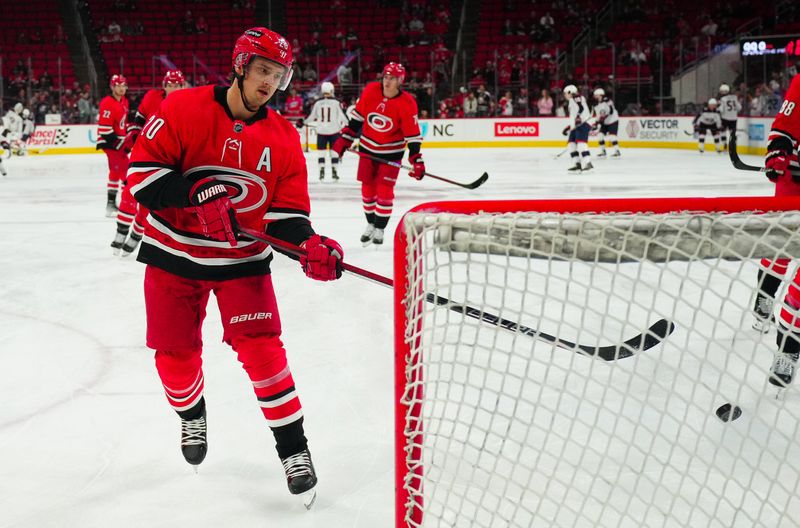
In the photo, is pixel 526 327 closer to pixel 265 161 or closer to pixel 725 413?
pixel 265 161

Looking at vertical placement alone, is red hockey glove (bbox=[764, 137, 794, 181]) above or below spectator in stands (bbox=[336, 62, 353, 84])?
below

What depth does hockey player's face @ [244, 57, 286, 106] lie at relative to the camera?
2.06 m

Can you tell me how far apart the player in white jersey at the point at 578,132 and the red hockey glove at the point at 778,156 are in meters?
7.91

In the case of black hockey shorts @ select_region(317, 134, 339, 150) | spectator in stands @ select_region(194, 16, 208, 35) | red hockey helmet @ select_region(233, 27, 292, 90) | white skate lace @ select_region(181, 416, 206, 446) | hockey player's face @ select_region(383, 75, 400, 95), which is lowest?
white skate lace @ select_region(181, 416, 206, 446)

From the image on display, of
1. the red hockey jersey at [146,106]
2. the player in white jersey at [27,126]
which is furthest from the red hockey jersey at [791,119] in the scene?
the player in white jersey at [27,126]

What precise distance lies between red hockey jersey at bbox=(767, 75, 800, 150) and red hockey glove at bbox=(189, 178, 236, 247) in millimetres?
2116

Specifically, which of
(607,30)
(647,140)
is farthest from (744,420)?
(607,30)

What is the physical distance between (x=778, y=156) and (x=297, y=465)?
2082 mm

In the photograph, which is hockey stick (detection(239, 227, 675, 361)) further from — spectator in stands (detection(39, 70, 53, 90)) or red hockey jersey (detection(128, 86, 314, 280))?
Result: spectator in stands (detection(39, 70, 53, 90))

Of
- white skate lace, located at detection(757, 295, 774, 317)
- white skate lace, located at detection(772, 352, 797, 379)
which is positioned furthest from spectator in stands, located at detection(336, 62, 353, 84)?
white skate lace, located at detection(772, 352, 797, 379)

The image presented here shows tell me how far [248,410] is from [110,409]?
1.47ft

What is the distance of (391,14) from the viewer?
20.7 meters

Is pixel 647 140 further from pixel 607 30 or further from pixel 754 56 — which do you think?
pixel 607 30

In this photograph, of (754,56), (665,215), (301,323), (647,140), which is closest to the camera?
(665,215)
